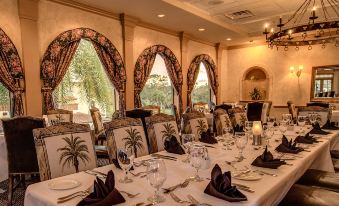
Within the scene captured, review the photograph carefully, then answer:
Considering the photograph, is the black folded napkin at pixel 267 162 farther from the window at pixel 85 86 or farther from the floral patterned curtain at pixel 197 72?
the floral patterned curtain at pixel 197 72

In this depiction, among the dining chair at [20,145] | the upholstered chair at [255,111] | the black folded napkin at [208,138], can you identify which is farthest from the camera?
the upholstered chair at [255,111]

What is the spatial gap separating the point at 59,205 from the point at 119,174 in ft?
1.48

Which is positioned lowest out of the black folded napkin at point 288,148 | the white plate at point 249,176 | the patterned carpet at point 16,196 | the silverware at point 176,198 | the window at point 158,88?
the patterned carpet at point 16,196

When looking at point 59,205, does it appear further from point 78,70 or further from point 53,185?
point 78,70

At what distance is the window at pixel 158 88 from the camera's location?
6.40m

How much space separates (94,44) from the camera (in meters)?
4.87

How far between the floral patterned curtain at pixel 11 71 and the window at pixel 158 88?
2.90 metres

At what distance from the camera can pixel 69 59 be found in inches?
172

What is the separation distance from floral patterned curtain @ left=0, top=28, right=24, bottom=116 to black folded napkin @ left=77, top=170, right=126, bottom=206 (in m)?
3.19

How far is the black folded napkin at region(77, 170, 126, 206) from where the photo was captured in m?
1.11

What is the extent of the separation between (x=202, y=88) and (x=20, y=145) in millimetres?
6124

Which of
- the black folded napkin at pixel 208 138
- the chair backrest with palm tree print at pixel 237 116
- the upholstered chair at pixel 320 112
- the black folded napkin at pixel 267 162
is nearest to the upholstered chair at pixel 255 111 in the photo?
the upholstered chair at pixel 320 112

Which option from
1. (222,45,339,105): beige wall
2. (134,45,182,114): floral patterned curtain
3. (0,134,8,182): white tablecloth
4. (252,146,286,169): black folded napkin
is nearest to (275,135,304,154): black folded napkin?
(252,146,286,169): black folded napkin

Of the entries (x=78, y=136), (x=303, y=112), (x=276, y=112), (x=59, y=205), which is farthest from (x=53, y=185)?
(x=276, y=112)
